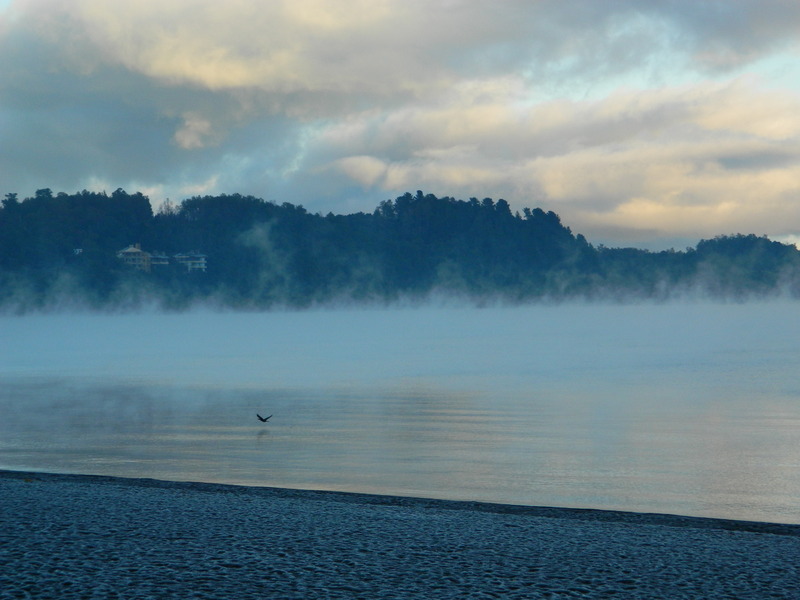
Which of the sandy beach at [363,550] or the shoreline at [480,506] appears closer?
the sandy beach at [363,550]

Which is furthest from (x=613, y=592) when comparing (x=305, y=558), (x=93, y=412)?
(x=93, y=412)

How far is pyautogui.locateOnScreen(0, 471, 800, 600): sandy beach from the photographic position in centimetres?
794

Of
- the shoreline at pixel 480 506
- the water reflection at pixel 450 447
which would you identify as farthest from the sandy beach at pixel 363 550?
the water reflection at pixel 450 447

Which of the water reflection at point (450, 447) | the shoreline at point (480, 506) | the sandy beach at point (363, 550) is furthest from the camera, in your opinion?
the water reflection at point (450, 447)

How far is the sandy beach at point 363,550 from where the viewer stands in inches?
313

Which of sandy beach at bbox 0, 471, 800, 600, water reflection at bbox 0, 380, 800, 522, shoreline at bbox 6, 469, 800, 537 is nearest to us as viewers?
sandy beach at bbox 0, 471, 800, 600

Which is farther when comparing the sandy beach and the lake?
the lake

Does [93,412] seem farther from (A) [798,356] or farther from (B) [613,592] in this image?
(A) [798,356]

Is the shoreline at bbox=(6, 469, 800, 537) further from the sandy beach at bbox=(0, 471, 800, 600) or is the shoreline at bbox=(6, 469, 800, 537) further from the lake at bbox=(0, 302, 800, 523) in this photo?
the lake at bbox=(0, 302, 800, 523)

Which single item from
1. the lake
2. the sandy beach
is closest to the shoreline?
the sandy beach

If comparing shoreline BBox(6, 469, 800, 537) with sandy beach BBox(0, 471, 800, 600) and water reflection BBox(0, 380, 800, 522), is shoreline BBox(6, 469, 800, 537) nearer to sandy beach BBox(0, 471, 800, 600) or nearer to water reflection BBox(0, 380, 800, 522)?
sandy beach BBox(0, 471, 800, 600)

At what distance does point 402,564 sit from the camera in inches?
352

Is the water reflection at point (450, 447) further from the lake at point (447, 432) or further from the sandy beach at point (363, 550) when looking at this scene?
the sandy beach at point (363, 550)

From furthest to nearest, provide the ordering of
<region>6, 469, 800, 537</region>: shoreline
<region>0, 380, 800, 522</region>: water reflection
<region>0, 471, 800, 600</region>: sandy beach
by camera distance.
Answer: <region>0, 380, 800, 522</region>: water reflection < <region>6, 469, 800, 537</region>: shoreline < <region>0, 471, 800, 600</region>: sandy beach
